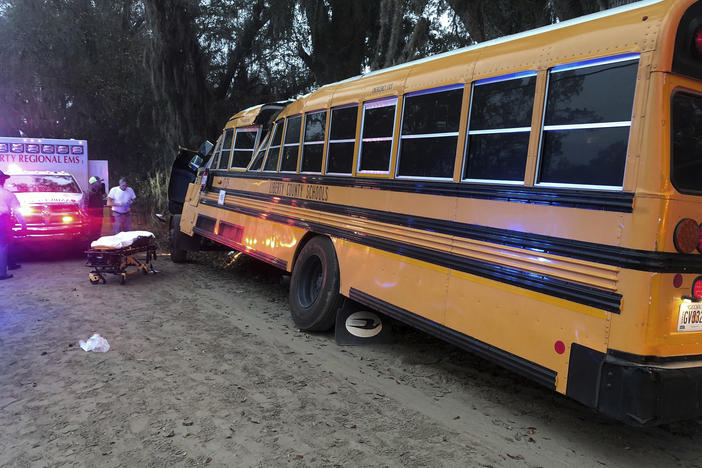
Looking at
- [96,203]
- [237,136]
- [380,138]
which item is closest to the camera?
[380,138]

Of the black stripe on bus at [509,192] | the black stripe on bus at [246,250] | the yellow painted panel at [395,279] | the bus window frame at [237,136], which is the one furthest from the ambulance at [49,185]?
the yellow painted panel at [395,279]

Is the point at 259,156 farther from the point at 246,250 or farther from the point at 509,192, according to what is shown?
the point at 509,192

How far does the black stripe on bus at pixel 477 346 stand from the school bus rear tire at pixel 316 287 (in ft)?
2.02

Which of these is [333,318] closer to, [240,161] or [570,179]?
[570,179]

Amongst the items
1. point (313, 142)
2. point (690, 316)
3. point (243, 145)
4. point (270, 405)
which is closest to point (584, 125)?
point (690, 316)

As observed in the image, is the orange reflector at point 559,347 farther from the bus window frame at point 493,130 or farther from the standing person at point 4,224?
the standing person at point 4,224

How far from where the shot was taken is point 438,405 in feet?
12.8

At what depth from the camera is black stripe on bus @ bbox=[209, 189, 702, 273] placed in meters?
2.70

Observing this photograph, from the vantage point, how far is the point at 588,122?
9.95ft

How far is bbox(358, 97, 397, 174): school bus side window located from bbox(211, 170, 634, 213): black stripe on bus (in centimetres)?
15

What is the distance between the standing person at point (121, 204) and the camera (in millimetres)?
10930

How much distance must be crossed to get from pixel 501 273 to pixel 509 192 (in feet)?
1.83

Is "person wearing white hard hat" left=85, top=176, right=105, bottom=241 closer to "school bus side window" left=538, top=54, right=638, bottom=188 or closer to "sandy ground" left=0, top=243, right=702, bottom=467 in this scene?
"sandy ground" left=0, top=243, right=702, bottom=467

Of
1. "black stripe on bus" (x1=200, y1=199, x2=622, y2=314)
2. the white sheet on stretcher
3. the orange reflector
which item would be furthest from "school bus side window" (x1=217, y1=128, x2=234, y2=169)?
the orange reflector
